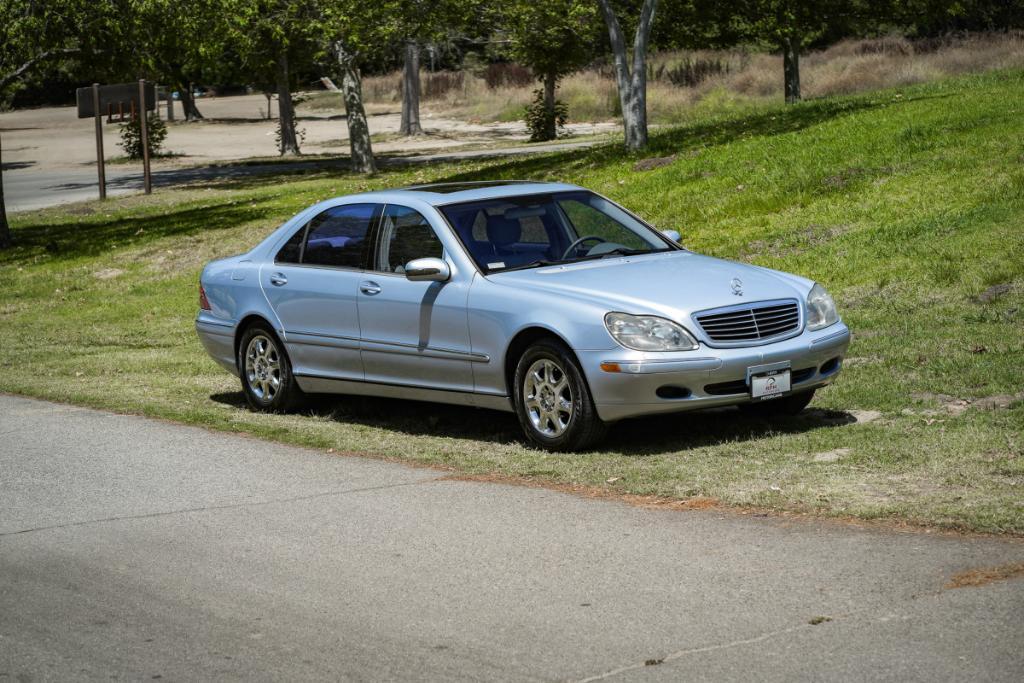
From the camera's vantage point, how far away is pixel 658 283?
8.80m

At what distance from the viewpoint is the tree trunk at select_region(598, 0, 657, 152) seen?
23.8 m

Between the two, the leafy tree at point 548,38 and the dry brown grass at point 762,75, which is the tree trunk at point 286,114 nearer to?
the leafy tree at point 548,38

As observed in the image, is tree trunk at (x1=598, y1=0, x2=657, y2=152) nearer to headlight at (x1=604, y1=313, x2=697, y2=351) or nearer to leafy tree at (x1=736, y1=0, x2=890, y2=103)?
leafy tree at (x1=736, y1=0, x2=890, y2=103)

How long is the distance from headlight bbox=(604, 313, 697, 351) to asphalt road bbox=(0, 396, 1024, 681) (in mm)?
1145

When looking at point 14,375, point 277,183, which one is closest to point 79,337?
point 14,375

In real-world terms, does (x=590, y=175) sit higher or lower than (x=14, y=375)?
higher

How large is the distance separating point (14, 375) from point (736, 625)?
977 cm

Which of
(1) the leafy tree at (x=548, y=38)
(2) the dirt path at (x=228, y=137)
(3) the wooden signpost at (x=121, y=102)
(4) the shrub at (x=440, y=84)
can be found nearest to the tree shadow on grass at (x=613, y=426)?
(1) the leafy tree at (x=548, y=38)

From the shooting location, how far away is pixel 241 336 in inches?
439

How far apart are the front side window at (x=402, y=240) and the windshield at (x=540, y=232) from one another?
0.19m

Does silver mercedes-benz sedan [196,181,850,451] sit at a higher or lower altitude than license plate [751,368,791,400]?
higher

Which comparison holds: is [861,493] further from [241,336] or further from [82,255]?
[82,255]

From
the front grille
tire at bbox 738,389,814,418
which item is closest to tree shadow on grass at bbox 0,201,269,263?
tire at bbox 738,389,814,418

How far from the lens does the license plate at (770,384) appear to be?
27.8 ft
